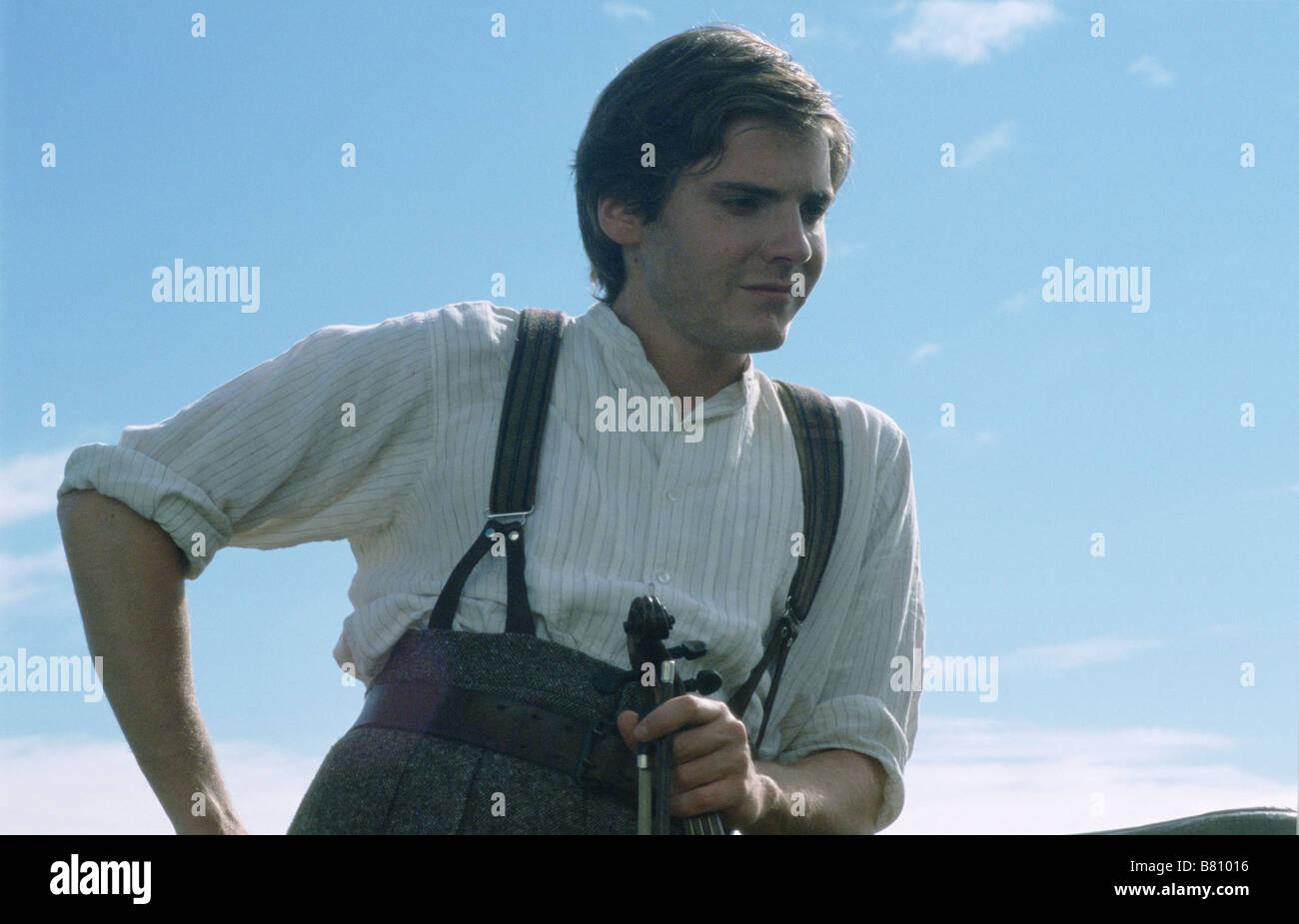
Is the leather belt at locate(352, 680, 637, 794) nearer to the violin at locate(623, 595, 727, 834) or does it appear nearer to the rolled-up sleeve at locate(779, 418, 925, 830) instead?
the violin at locate(623, 595, 727, 834)

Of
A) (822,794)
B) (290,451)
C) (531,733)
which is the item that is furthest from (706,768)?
(290,451)

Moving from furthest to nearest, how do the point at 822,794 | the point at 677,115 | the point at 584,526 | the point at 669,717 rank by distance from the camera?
the point at 677,115, the point at 822,794, the point at 584,526, the point at 669,717

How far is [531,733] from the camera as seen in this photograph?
121 inches

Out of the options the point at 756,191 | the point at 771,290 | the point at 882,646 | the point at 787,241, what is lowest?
the point at 882,646

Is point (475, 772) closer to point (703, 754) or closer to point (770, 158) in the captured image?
point (703, 754)

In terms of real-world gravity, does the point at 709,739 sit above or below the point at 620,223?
below

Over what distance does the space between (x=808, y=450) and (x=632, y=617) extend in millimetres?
1006

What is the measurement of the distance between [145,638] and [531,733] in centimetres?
89

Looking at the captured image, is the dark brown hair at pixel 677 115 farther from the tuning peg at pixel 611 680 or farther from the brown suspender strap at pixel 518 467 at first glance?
the tuning peg at pixel 611 680

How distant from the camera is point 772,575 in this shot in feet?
11.7

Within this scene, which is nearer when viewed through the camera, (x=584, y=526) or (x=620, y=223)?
(x=584, y=526)

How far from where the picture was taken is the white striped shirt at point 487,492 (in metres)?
3.26
